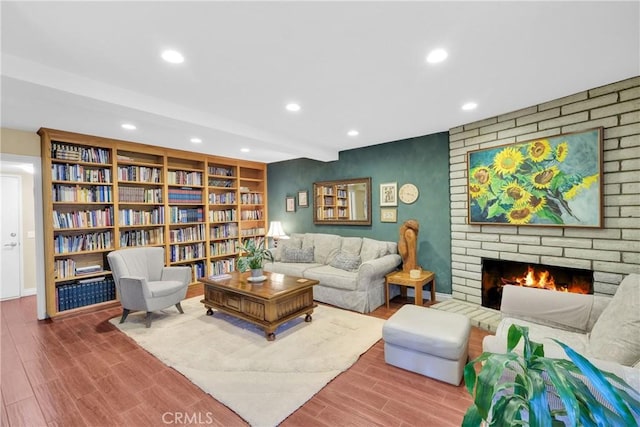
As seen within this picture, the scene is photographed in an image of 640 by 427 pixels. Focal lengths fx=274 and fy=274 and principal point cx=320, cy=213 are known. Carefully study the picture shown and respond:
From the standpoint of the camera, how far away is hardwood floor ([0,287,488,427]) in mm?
1802

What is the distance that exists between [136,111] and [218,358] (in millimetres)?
2373

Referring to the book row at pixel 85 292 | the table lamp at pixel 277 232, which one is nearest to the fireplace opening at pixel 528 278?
the table lamp at pixel 277 232

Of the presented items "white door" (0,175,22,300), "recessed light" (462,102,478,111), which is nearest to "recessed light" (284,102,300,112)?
"recessed light" (462,102,478,111)

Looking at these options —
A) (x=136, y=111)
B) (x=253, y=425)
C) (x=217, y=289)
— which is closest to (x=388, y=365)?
(x=253, y=425)

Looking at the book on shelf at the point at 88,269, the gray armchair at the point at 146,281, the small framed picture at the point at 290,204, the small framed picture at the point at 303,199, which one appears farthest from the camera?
the small framed picture at the point at 290,204

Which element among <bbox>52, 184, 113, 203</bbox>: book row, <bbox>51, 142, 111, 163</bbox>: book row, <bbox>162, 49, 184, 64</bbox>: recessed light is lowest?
<bbox>52, 184, 113, 203</bbox>: book row

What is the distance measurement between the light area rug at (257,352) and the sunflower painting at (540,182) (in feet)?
6.62

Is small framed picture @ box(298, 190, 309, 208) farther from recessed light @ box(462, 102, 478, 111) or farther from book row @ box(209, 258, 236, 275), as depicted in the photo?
recessed light @ box(462, 102, 478, 111)

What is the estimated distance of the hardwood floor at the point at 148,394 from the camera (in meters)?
1.80

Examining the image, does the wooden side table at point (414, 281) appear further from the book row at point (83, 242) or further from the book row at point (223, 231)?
the book row at point (83, 242)

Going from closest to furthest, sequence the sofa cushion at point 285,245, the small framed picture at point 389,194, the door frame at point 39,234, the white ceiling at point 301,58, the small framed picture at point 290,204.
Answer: the white ceiling at point 301,58
the door frame at point 39,234
the small framed picture at point 389,194
the sofa cushion at point 285,245
the small framed picture at point 290,204

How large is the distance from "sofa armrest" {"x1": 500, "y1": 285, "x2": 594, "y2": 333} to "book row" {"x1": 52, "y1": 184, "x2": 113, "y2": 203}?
518 centimetres

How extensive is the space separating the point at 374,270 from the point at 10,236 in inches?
234

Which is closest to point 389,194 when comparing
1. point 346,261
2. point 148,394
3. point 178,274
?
point 346,261
